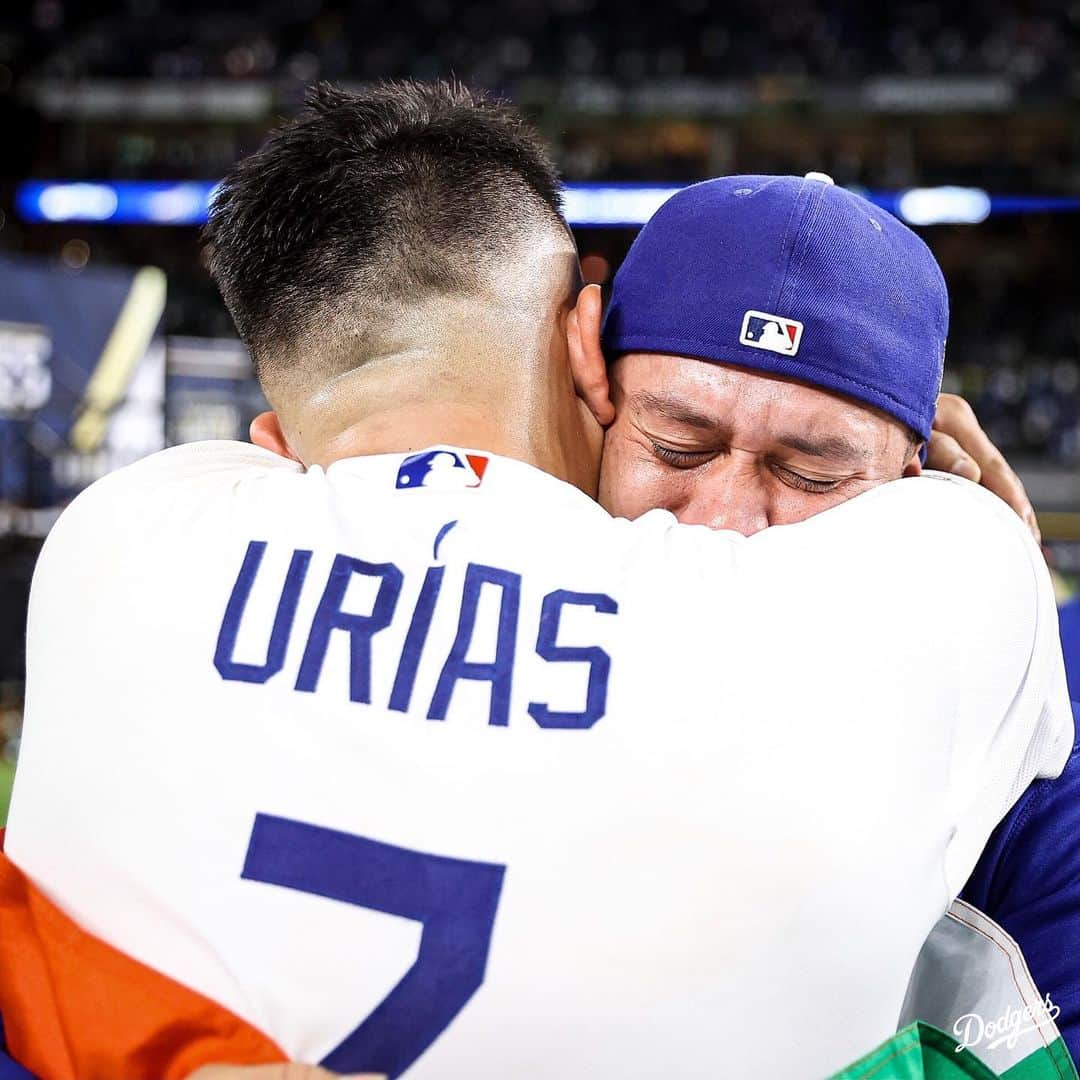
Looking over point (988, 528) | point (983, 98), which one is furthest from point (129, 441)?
point (983, 98)

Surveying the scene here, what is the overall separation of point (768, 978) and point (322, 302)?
2.42 ft

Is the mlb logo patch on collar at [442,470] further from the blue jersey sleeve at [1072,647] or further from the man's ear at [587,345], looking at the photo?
the blue jersey sleeve at [1072,647]

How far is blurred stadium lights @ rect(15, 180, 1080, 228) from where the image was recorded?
15.7 m

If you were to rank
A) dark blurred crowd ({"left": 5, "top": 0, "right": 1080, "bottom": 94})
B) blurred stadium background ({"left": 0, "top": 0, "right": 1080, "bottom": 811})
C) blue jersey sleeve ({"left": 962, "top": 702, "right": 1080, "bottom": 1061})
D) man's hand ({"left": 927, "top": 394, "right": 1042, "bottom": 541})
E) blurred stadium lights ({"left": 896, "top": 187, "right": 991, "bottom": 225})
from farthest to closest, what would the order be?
1. dark blurred crowd ({"left": 5, "top": 0, "right": 1080, "bottom": 94})
2. blurred stadium background ({"left": 0, "top": 0, "right": 1080, "bottom": 811})
3. blurred stadium lights ({"left": 896, "top": 187, "right": 991, "bottom": 225})
4. man's hand ({"left": 927, "top": 394, "right": 1042, "bottom": 541})
5. blue jersey sleeve ({"left": 962, "top": 702, "right": 1080, "bottom": 1061})

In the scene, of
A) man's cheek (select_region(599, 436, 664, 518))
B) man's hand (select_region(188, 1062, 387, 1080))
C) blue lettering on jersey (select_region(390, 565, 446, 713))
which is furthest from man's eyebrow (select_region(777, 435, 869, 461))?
man's hand (select_region(188, 1062, 387, 1080))

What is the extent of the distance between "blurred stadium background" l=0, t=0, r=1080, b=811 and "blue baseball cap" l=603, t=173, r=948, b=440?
13.7 meters

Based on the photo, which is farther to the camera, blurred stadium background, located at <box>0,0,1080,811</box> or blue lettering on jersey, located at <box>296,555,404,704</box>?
blurred stadium background, located at <box>0,0,1080,811</box>

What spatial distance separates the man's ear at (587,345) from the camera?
1315mm

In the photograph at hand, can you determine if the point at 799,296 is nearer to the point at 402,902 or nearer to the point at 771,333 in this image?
the point at 771,333

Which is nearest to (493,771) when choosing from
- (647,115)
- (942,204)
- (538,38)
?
(942,204)

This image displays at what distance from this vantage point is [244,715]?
34.8 inches

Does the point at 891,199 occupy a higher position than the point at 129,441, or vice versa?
the point at 891,199

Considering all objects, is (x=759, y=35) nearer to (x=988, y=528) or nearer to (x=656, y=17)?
(x=656, y=17)

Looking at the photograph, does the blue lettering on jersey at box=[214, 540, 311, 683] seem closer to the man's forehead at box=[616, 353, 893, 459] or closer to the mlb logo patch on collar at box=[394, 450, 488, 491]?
the mlb logo patch on collar at box=[394, 450, 488, 491]
